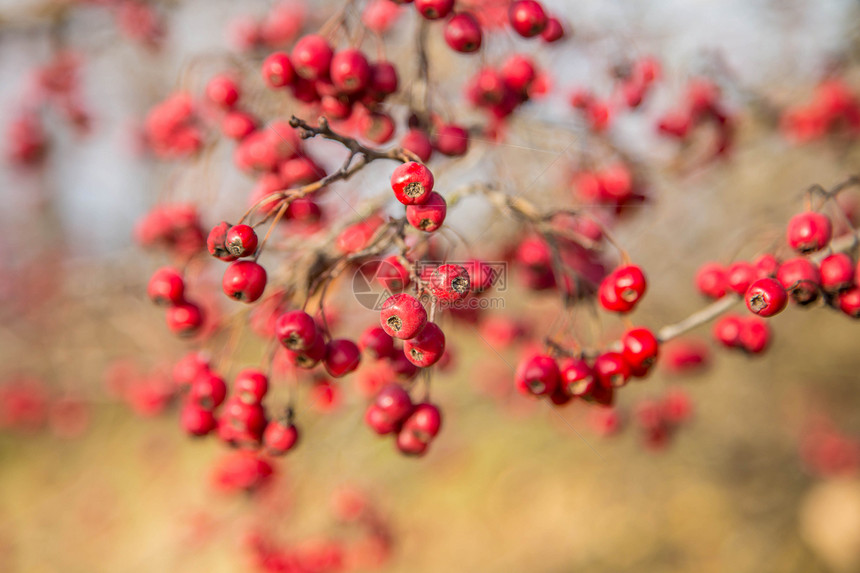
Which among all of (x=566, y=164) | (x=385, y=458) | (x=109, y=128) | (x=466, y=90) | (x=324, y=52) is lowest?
(x=385, y=458)

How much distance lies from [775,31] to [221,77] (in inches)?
185

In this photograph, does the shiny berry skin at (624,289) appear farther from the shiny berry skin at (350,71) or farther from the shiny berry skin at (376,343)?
the shiny berry skin at (350,71)

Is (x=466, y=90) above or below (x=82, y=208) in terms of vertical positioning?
above

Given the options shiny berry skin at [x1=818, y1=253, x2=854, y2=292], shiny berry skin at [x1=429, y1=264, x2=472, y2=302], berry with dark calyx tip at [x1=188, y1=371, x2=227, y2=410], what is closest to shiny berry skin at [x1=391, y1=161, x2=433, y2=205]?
shiny berry skin at [x1=429, y1=264, x2=472, y2=302]

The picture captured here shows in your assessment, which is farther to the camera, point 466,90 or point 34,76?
point 34,76

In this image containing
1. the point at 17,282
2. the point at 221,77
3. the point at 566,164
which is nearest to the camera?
the point at 221,77

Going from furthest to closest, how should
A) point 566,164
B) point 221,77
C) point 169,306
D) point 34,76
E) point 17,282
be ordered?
point 17,282 → point 34,76 → point 566,164 → point 221,77 → point 169,306

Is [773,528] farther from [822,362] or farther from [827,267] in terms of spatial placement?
[827,267]

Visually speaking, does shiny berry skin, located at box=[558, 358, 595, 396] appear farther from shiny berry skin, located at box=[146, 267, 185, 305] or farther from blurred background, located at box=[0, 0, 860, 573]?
shiny berry skin, located at box=[146, 267, 185, 305]

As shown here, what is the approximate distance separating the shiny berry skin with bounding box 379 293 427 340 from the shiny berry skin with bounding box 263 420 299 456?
720 millimetres

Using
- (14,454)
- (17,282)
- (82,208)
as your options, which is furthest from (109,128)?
(14,454)

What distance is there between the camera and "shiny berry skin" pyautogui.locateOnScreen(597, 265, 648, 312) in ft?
5.54

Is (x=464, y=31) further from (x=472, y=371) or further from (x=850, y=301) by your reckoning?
(x=472, y=371)

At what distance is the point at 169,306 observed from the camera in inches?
78.8
